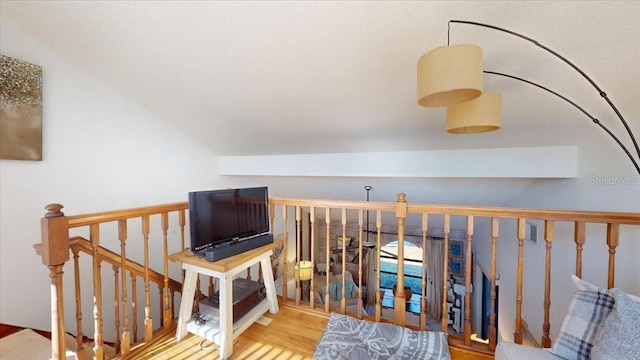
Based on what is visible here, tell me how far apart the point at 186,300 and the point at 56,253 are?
2.55 feet

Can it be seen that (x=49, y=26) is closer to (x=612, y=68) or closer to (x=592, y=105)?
(x=612, y=68)

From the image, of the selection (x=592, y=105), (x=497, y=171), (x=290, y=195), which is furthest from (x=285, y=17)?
(x=290, y=195)

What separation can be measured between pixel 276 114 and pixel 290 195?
224 centimetres

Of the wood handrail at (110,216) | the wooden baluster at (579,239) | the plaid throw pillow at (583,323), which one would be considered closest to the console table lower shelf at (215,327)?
the wood handrail at (110,216)

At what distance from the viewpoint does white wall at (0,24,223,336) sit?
83.9 inches

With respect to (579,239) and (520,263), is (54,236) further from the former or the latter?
(579,239)

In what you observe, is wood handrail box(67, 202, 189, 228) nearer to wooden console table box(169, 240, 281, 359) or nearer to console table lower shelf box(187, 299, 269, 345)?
Answer: wooden console table box(169, 240, 281, 359)

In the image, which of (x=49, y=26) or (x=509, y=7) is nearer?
(x=509, y=7)

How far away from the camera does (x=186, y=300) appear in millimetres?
1824

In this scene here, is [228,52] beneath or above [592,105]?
above

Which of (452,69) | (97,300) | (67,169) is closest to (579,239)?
(452,69)

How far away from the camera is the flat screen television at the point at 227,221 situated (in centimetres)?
171

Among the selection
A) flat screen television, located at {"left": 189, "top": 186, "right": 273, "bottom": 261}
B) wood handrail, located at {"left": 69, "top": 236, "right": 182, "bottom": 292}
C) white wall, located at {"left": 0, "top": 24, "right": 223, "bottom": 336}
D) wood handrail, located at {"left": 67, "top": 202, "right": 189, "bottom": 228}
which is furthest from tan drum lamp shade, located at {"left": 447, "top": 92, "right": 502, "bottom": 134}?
white wall, located at {"left": 0, "top": 24, "right": 223, "bottom": 336}

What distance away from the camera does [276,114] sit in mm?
2842
